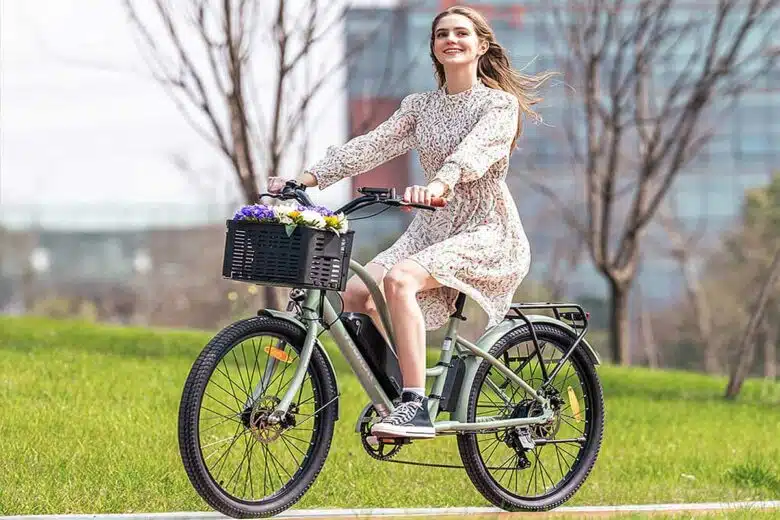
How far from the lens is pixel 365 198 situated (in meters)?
5.05

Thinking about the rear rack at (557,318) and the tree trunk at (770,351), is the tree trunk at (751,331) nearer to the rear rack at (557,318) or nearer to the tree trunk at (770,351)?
the rear rack at (557,318)

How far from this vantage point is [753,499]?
6.43m

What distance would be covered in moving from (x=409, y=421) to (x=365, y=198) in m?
0.83

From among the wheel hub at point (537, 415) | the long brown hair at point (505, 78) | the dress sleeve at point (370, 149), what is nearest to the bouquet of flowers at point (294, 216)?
the dress sleeve at point (370, 149)

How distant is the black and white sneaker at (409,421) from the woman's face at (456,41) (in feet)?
4.36

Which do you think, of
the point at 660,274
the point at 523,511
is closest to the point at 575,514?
the point at 523,511

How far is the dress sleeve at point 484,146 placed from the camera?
5219mm

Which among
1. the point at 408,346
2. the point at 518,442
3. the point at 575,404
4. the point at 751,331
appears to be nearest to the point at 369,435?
the point at 408,346

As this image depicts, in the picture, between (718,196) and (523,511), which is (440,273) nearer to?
(523,511)

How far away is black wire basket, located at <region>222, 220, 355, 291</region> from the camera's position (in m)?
4.79

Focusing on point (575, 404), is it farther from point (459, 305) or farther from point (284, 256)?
point (284, 256)

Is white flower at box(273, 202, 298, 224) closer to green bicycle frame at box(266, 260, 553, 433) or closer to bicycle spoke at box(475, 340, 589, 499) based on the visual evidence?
green bicycle frame at box(266, 260, 553, 433)

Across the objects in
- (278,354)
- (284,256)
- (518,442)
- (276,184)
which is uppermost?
(276,184)

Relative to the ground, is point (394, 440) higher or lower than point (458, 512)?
higher
